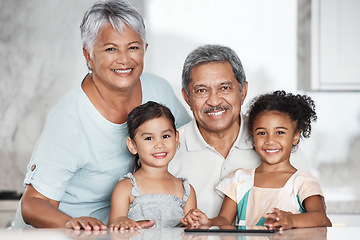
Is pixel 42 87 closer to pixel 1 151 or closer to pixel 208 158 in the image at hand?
pixel 1 151

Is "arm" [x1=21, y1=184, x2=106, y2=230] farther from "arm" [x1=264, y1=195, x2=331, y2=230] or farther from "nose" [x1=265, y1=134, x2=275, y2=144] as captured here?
"nose" [x1=265, y1=134, x2=275, y2=144]

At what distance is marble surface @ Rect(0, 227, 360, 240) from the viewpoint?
104cm

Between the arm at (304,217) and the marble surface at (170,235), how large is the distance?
0.15 m

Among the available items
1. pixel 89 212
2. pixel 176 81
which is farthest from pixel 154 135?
pixel 176 81

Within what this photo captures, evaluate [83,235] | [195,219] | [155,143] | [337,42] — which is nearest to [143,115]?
[155,143]

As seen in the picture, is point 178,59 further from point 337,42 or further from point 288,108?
point 288,108

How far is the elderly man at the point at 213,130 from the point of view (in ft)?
5.96

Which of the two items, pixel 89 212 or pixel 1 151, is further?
pixel 1 151

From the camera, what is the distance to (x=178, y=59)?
10.1 feet

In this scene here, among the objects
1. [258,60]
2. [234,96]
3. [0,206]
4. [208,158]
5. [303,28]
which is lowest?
[0,206]

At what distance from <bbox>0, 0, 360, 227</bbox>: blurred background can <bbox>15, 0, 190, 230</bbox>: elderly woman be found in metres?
1.26

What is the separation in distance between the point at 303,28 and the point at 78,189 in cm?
186

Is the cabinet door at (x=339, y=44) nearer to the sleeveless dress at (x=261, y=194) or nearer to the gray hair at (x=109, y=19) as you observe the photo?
the sleeveless dress at (x=261, y=194)

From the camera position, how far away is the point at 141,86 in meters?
2.01
